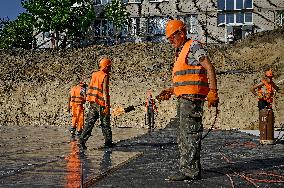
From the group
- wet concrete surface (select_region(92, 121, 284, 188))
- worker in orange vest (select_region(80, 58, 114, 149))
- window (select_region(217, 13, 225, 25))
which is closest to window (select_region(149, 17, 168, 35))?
window (select_region(217, 13, 225, 25))

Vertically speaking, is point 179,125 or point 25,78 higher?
point 25,78

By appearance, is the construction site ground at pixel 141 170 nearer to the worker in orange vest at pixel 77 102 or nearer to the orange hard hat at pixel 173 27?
the orange hard hat at pixel 173 27

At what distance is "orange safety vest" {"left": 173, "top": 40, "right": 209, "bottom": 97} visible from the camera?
560 centimetres

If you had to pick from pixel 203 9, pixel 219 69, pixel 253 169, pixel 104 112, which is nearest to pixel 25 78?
pixel 219 69

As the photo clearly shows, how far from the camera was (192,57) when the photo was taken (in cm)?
561

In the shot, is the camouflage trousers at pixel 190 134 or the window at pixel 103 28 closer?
the camouflage trousers at pixel 190 134

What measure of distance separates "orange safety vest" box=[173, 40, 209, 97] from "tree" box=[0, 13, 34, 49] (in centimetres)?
4072

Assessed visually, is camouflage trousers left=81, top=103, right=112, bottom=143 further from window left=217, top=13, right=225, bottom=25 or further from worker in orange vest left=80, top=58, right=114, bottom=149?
window left=217, top=13, right=225, bottom=25

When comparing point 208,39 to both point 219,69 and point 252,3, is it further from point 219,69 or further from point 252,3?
point 219,69

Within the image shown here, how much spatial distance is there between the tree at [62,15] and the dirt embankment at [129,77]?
3.99 m

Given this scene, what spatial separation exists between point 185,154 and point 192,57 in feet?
3.95

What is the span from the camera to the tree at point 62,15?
42.4 m

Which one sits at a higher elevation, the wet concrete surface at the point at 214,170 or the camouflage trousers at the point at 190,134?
the camouflage trousers at the point at 190,134

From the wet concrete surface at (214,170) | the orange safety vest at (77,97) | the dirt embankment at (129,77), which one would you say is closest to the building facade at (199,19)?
the dirt embankment at (129,77)
